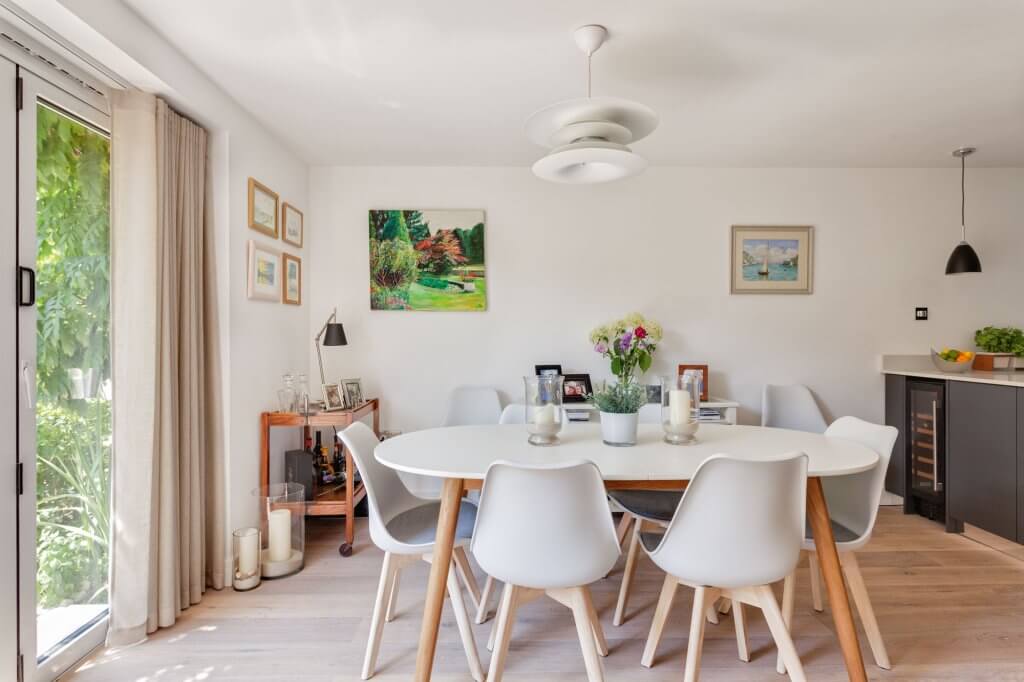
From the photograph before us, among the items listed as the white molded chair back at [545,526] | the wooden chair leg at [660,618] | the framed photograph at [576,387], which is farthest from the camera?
the framed photograph at [576,387]

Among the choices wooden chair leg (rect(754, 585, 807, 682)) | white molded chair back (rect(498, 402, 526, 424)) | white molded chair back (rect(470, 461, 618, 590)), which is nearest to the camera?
white molded chair back (rect(470, 461, 618, 590))

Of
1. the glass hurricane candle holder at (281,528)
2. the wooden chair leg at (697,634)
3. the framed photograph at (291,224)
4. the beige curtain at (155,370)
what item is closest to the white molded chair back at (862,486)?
the wooden chair leg at (697,634)

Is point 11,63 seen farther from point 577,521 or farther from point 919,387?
point 919,387

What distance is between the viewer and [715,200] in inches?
145

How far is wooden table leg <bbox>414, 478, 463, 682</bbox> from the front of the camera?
1.65m

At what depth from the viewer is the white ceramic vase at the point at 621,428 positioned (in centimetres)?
193

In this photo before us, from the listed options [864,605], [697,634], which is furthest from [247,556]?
[864,605]

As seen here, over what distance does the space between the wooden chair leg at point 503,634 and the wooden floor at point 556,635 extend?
26 centimetres

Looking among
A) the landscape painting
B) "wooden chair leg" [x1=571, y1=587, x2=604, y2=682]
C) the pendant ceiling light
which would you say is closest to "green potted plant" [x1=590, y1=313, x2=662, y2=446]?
"wooden chair leg" [x1=571, y1=587, x2=604, y2=682]

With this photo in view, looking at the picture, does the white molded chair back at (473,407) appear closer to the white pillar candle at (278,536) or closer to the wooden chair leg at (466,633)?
the white pillar candle at (278,536)

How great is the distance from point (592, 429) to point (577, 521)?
0.90 m

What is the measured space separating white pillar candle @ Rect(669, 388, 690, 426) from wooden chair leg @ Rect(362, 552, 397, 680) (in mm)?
1160

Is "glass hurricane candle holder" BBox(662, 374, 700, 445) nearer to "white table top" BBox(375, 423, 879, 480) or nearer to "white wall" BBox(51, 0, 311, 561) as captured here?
"white table top" BBox(375, 423, 879, 480)

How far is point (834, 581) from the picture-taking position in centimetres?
163
